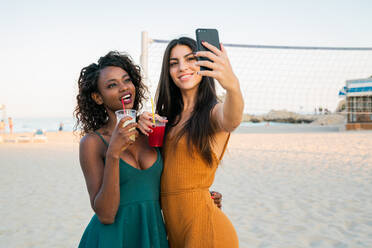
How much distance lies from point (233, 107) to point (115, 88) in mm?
771

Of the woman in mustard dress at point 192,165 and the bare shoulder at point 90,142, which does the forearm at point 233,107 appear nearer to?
the woman in mustard dress at point 192,165

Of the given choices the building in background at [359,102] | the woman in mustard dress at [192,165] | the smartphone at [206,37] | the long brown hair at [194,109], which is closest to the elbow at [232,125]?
the woman in mustard dress at [192,165]

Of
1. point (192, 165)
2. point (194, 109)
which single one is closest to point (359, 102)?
point (194, 109)

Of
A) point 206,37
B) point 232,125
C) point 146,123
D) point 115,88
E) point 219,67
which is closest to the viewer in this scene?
point 219,67

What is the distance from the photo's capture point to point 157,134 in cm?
164

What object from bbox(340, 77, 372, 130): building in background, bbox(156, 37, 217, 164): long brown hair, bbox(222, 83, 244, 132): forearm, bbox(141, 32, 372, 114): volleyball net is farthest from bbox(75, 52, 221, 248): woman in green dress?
bbox(340, 77, 372, 130): building in background

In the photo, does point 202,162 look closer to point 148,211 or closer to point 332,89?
point 148,211

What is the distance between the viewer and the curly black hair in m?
1.83

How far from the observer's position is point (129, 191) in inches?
63.7

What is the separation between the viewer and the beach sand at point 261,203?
3.77 m

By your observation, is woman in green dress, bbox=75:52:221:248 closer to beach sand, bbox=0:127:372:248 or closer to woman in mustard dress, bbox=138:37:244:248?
woman in mustard dress, bbox=138:37:244:248

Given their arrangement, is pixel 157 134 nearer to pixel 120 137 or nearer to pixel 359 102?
pixel 120 137

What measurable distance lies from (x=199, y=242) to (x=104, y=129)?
84 centimetres

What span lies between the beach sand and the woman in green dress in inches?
86.1
